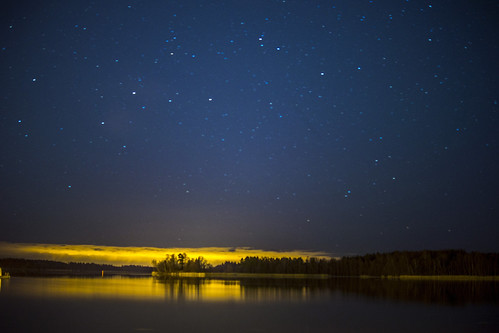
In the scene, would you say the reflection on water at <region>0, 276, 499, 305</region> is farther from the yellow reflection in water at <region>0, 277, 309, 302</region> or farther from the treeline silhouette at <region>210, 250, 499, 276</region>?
the treeline silhouette at <region>210, 250, 499, 276</region>

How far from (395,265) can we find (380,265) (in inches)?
244

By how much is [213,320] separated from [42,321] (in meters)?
7.21

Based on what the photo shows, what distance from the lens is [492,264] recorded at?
147750 millimetres

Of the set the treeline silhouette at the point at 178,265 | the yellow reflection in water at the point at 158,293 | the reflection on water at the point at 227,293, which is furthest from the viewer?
the treeline silhouette at the point at 178,265

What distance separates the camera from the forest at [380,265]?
146 m

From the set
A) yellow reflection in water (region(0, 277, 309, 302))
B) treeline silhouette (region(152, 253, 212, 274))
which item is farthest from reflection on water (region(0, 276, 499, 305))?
treeline silhouette (region(152, 253, 212, 274))

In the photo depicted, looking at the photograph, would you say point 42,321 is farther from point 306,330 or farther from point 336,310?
point 336,310

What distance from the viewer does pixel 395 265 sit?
151625 millimetres

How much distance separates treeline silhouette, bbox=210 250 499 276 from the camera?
146 m

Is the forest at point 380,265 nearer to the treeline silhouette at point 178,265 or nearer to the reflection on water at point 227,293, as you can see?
the treeline silhouette at point 178,265

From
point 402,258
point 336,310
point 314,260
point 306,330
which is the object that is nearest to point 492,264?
point 402,258

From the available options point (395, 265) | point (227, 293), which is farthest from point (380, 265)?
point (227, 293)

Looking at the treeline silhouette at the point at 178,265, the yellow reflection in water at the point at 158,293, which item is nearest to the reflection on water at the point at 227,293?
the yellow reflection in water at the point at 158,293

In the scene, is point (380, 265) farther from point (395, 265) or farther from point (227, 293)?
point (227, 293)
